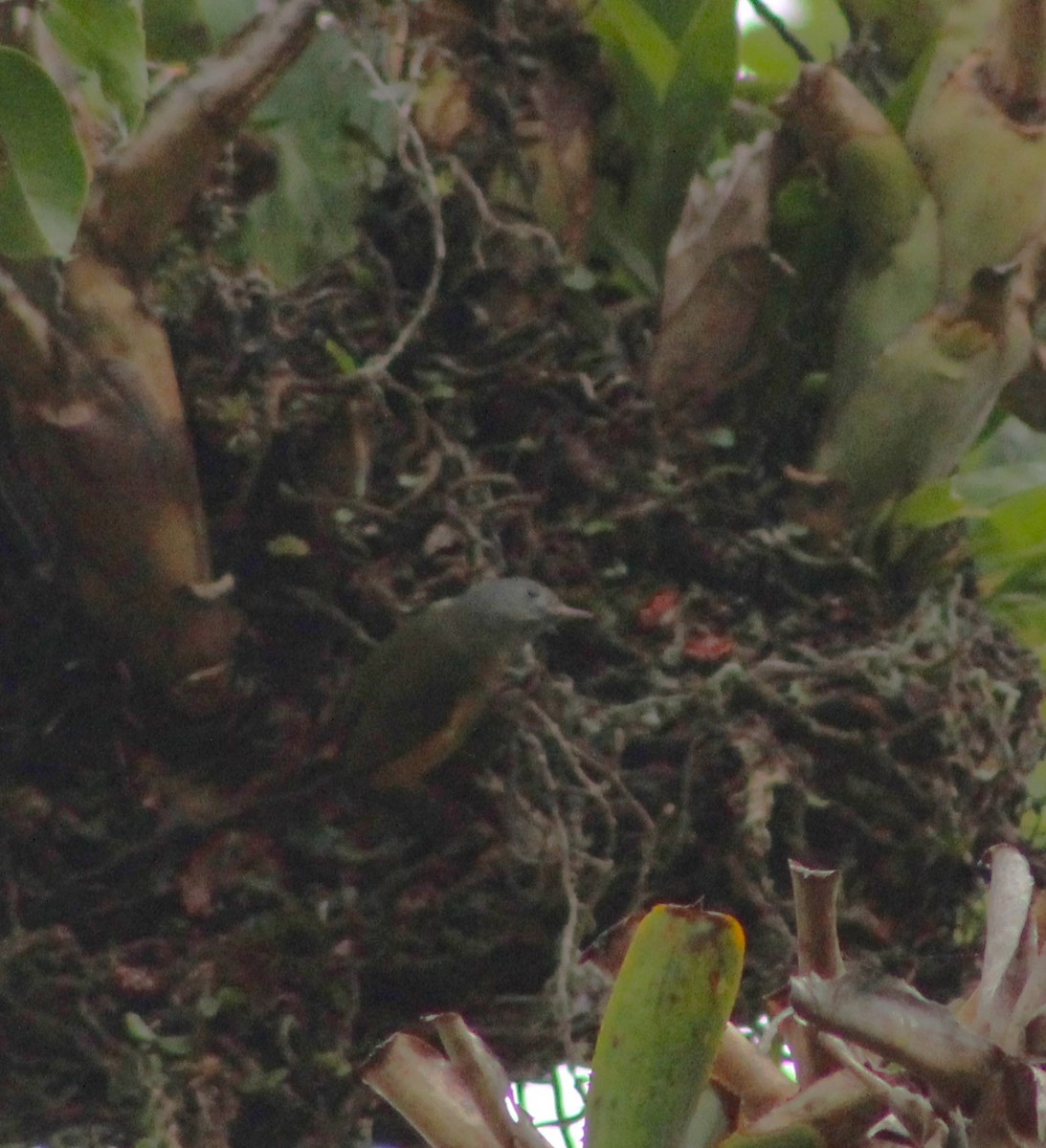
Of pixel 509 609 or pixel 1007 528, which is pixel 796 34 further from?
pixel 509 609

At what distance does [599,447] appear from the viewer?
0.95 metres

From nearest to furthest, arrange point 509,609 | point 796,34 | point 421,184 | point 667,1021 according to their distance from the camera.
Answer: point 667,1021 → point 509,609 → point 421,184 → point 796,34

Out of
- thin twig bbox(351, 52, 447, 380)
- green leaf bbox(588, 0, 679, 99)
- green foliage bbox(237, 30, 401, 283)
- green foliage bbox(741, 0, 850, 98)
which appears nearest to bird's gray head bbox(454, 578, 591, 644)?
thin twig bbox(351, 52, 447, 380)

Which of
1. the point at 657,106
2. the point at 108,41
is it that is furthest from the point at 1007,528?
the point at 108,41

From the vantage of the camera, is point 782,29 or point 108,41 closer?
point 108,41

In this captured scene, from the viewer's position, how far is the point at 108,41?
779mm

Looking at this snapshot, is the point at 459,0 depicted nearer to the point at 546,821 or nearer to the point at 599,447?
the point at 599,447

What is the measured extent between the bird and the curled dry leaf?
20 cm

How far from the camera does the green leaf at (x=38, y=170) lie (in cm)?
68

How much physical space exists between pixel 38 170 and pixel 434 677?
29cm

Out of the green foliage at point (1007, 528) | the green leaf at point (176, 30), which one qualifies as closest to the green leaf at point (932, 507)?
the green foliage at point (1007, 528)

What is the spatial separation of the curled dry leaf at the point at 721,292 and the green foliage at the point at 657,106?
0.05 m

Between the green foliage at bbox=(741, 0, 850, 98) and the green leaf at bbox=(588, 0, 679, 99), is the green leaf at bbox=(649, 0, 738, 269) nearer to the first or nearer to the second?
the green leaf at bbox=(588, 0, 679, 99)

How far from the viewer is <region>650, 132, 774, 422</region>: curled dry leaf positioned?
973 millimetres
